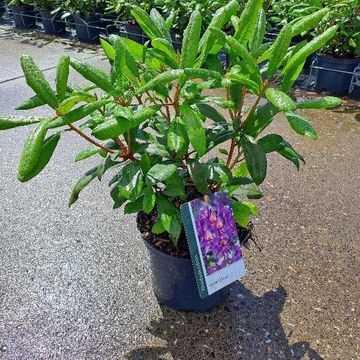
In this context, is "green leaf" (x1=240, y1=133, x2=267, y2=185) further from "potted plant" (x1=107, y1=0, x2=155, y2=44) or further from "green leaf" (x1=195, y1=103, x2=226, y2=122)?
"potted plant" (x1=107, y1=0, x2=155, y2=44)

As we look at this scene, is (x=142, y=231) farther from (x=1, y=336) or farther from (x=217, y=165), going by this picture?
(x=1, y=336)

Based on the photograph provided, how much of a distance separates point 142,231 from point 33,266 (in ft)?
2.22

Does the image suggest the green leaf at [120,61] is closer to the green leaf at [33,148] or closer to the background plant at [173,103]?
the background plant at [173,103]

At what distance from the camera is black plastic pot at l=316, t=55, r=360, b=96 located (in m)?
3.98

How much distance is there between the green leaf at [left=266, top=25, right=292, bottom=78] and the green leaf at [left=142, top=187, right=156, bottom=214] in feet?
1.63

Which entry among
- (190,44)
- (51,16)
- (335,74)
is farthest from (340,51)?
(51,16)

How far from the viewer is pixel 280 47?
1137mm

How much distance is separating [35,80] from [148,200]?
0.48m

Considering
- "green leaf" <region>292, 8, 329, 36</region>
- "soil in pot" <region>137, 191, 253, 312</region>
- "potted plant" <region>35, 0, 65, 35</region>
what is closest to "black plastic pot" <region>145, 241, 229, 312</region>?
"soil in pot" <region>137, 191, 253, 312</region>

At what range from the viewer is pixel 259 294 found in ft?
6.09

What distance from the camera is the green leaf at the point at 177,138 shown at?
1.20 meters

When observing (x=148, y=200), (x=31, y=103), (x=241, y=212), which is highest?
(x=31, y=103)

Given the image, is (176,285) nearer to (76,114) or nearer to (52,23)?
(76,114)

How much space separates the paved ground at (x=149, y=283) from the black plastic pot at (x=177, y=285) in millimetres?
43
